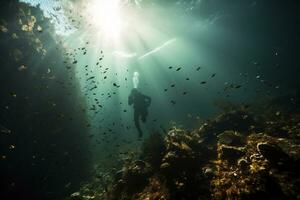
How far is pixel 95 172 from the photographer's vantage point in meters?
18.9

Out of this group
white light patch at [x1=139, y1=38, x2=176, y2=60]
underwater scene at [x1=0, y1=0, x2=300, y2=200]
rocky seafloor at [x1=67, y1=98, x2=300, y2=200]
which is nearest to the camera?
rocky seafloor at [x1=67, y1=98, x2=300, y2=200]

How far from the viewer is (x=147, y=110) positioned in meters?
15.2

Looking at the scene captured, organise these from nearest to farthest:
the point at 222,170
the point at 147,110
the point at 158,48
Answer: the point at 222,170, the point at 147,110, the point at 158,48

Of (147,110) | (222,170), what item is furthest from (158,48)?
(222,170)

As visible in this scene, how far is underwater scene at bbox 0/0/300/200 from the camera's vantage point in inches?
317

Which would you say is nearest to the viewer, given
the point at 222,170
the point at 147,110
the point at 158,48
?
the point at 222,170

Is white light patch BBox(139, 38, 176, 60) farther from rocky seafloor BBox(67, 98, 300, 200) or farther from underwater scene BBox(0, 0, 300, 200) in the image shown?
rocky seafloor BBox(67, 98, 300, 200)

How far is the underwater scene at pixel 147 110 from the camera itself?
26.5 feet

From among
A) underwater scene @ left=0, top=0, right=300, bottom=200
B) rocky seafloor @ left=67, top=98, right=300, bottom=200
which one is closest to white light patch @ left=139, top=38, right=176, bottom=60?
underwater scene @ left=0, top=0, right=300, bottom=200

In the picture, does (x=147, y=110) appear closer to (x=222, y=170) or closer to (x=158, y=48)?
(x=222, y=170)

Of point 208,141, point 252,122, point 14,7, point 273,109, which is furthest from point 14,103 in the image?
point 273,109

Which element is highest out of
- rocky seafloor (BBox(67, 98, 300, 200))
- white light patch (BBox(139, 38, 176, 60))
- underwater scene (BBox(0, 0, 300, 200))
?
white light patch (BBox(139, 38, 176, 60))

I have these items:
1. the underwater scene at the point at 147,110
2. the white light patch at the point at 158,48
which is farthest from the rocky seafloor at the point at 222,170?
the white light patch at the point at 158,48

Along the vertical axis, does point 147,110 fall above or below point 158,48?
below
